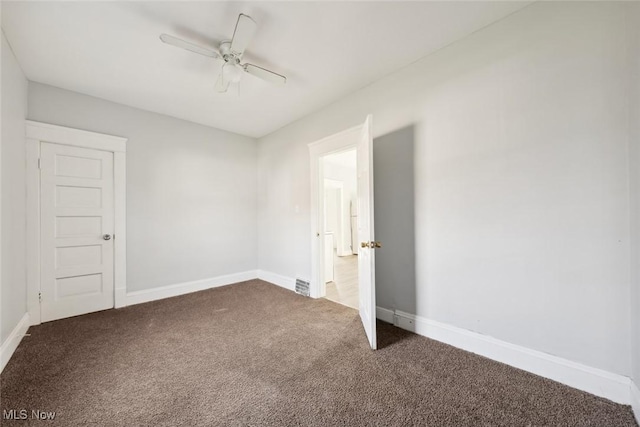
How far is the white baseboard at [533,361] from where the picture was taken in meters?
1.52

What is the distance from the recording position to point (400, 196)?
2.58 m

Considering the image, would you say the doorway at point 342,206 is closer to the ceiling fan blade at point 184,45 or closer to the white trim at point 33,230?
the ceiling fan blade at point 184,45

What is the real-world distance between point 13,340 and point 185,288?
5.67 ft

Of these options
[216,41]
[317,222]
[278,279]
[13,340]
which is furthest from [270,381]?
[216,41]

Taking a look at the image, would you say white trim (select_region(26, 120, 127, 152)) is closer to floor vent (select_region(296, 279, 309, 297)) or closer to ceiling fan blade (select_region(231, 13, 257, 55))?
ceiling fan blade (select_region(231, 13, 257, 55))

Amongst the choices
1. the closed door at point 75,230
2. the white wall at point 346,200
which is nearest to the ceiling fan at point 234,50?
the closed door at point 75,230

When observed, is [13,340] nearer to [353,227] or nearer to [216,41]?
[216,41]

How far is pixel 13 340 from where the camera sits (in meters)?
2.14

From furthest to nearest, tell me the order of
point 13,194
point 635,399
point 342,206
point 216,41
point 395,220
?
1. point 342,206
2. point 395,220
3. point 13,194
4. point 216,41
5. point 635,399

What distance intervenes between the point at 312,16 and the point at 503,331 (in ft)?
→ 9.22

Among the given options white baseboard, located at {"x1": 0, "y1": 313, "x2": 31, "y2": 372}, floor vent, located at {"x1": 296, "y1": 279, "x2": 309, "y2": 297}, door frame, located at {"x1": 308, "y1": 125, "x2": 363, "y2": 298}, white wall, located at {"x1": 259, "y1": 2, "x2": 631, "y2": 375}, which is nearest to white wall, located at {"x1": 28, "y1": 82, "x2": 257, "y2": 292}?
white baseboard, located at {"x1": 0, "y1": 313, "x2": 31, "y2": 372}

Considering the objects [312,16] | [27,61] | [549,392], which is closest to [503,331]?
[549,392]

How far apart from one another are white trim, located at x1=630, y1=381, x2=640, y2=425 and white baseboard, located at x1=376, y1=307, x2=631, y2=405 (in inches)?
1.3

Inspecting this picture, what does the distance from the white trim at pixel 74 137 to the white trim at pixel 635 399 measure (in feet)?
16.5
